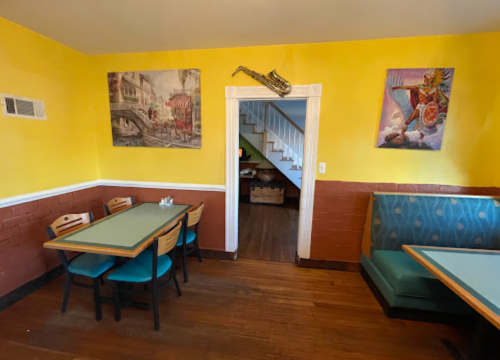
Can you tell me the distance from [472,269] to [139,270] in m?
2.33

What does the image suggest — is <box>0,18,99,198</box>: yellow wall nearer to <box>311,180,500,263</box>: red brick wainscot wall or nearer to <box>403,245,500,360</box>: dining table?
<box>311,180,500,263</box>: red brick wainscot wall

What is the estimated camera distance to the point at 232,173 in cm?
238

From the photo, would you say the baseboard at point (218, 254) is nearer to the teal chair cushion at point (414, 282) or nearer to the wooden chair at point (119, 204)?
the wooden chair at point (119, 204)

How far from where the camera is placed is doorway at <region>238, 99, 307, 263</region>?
14.2ft

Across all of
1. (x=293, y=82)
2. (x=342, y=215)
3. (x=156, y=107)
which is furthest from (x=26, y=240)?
(x=342, y=215)

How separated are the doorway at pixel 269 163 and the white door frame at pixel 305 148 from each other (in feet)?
4.03

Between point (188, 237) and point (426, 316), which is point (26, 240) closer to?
point (188, 237)

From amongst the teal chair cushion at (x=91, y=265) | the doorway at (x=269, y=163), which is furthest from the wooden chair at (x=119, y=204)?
the doorway at (x=269, y=163)

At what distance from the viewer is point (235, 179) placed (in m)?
2.41

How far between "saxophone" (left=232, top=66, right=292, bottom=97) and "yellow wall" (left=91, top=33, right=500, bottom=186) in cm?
7

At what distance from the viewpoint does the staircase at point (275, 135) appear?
4.72 m

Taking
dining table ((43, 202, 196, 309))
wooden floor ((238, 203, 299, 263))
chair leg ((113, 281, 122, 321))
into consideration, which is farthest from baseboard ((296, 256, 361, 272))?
chair leg ((113, 281, 122, 321))

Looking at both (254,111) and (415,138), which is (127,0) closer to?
→ (415,138)

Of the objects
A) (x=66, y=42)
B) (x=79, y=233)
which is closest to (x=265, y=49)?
(x=66, y=42)
